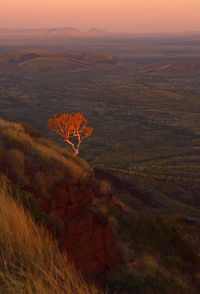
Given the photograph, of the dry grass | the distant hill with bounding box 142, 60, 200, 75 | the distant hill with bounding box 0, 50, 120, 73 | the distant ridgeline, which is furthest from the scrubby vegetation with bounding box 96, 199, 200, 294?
the distant hill with bounding box 0, 50, 120, 73

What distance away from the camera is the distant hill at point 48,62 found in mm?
167350

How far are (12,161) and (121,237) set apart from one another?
372cm

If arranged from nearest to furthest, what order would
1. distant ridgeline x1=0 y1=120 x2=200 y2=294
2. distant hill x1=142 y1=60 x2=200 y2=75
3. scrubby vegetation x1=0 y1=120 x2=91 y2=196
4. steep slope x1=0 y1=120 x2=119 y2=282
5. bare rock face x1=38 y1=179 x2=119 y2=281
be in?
distant ridgeline x1=0 y1=120 x2=200 y2=294 < bare rock face x1=38 y1=179 x2=119 y2=281 < steep slope x1=0 y1=120 x2=119 y2=282 < scrubby vegetation x1=0 y1=120 x2=91 y2=196 < distant hill x1=142 y1=60 x2=200 y2=75

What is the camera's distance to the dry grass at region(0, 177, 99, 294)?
227 cm

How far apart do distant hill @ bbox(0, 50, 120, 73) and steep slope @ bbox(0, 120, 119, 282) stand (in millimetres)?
162605

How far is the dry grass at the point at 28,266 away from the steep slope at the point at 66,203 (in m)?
2.04

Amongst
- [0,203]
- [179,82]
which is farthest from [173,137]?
[179,82]

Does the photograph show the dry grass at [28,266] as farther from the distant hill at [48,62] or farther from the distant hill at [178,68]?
the distant hill at [48,62]

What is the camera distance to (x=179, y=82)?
13262 cm

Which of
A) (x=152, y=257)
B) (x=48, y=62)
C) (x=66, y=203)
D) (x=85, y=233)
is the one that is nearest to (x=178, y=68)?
(x=48, y=62)

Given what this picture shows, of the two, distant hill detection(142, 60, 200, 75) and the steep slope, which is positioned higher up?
distant hill detection(142, 60, 200, 75)

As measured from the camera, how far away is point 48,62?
177125 mm

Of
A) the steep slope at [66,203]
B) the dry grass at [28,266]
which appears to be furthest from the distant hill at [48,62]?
the dry grass at [28,266]

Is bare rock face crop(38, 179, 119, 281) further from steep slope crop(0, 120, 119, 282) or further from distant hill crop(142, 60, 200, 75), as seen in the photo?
distant hill crop(142, 60, 200, 75)
